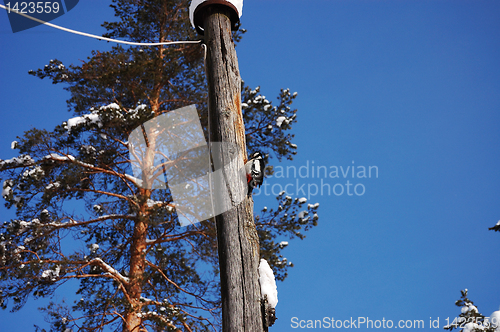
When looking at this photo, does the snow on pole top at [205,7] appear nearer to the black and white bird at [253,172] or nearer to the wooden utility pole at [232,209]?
the wooden utility pole at [232,209]

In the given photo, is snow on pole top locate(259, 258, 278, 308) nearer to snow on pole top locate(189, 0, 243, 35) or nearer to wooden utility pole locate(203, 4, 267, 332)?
wooden utility pole locate(203, 4, 267, 332)

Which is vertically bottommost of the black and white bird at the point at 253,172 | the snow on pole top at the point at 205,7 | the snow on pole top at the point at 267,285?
the snow on pole top at the point at 267,285

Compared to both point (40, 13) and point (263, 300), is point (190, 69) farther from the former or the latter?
point (263, 300)

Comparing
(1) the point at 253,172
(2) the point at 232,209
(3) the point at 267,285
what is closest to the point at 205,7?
(1) the point at 253,172

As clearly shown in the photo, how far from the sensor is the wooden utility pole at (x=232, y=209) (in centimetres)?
223

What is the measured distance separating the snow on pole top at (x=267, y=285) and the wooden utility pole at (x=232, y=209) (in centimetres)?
4

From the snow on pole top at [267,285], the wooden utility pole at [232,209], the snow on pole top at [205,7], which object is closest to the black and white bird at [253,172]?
the wooden utility pole at [232,209]

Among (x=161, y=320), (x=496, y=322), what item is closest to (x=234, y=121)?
(x=161, y=320)

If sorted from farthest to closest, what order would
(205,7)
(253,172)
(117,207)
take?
1. (117,207)
2. (205,7)
3. (253,172)

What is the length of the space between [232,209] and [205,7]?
1.67 metres

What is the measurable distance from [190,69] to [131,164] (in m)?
2.44

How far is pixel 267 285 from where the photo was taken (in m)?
2.35

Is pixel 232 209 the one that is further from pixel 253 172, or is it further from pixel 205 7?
pixel 205 7

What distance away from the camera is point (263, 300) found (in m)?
2.28
